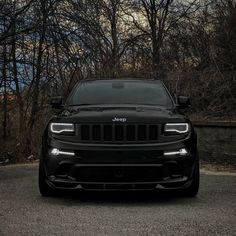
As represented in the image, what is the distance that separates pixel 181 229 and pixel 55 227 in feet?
4.33

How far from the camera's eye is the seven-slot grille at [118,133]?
7652mm

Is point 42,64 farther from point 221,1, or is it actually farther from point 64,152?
point 64,152

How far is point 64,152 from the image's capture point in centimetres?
759

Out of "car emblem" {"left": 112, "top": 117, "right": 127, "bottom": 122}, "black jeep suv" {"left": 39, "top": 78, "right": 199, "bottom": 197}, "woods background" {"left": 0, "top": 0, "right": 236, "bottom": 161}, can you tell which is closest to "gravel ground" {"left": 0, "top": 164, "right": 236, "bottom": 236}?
"black jeep suv" {"left": 39, "top": 78, "right": 199, "bottom": 197}

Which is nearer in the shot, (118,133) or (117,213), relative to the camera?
(117,213)

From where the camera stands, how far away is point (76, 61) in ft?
61.4

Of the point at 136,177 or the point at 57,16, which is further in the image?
the point at 57,16

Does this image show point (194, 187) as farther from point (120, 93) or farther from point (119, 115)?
point (120, 93)

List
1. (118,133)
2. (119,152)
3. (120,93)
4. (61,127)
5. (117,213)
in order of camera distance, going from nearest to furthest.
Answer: (117,213) → (119,152) → (118,133) → (61,127) → (120,93)

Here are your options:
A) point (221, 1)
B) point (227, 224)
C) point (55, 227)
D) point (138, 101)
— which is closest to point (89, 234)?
point (55, 227)

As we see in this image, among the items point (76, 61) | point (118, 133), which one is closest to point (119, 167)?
point (118, 133)

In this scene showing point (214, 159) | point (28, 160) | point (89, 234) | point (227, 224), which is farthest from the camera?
point (28, 160)

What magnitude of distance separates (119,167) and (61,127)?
37.8 inches

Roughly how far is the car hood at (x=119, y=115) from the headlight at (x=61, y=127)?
0.23 ft
